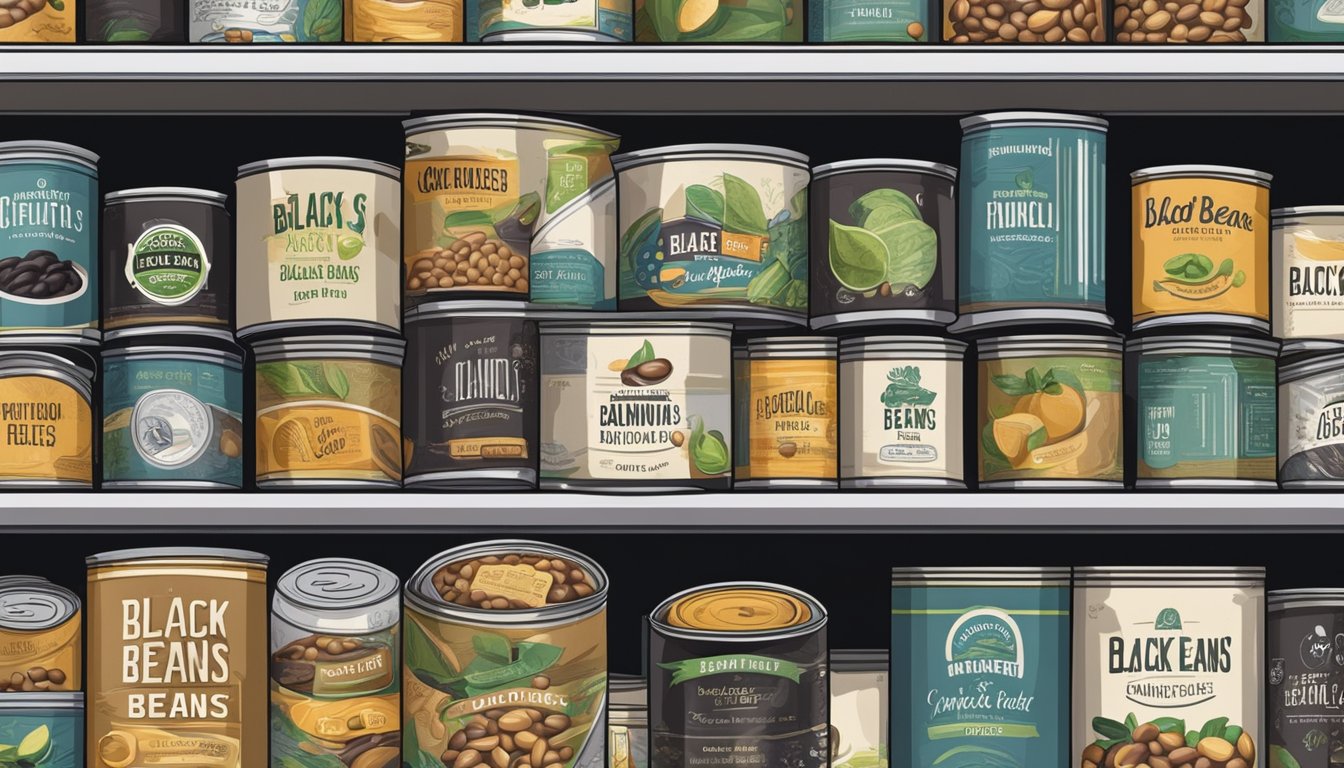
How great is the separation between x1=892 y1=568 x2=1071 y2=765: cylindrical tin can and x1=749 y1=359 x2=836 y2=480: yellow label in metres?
0.17

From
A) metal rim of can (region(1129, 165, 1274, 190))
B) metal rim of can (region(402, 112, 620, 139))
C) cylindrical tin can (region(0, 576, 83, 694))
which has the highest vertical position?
metal rim of can (region(402, 112, 620, 139))

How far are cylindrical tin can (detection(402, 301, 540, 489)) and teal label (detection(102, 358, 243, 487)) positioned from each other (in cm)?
22

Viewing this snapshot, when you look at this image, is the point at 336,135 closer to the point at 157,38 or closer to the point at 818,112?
the point at 157,38

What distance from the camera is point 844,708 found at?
146cm

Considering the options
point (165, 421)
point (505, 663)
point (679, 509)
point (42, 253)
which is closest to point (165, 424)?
point (165, 421)

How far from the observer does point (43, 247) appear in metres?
1.41

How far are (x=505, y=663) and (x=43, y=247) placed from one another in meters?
0.69

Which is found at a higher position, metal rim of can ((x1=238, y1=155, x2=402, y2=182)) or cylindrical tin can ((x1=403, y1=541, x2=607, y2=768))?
metal rim of can ((x1=238, y1=155, x2=402, y2=182))

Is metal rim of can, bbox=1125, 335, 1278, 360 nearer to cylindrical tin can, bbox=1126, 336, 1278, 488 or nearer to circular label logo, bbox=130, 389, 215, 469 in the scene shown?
cylindrical tin can, bbox=1126, 336, 1278, 488

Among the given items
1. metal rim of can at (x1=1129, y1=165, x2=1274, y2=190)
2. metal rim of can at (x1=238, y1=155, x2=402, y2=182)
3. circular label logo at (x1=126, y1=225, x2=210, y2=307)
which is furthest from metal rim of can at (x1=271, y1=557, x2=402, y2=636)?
metal rim of can at (x1=1129, y1=165, x2=1274, y2=190)

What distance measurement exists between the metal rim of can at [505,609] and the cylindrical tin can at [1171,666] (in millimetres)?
550

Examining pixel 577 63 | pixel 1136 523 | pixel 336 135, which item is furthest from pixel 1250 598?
pixel 336 135

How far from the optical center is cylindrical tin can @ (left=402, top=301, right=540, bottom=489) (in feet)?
4.57

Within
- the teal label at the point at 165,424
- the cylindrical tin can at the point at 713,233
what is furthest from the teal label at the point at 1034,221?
the teal label at the point at 165,424
